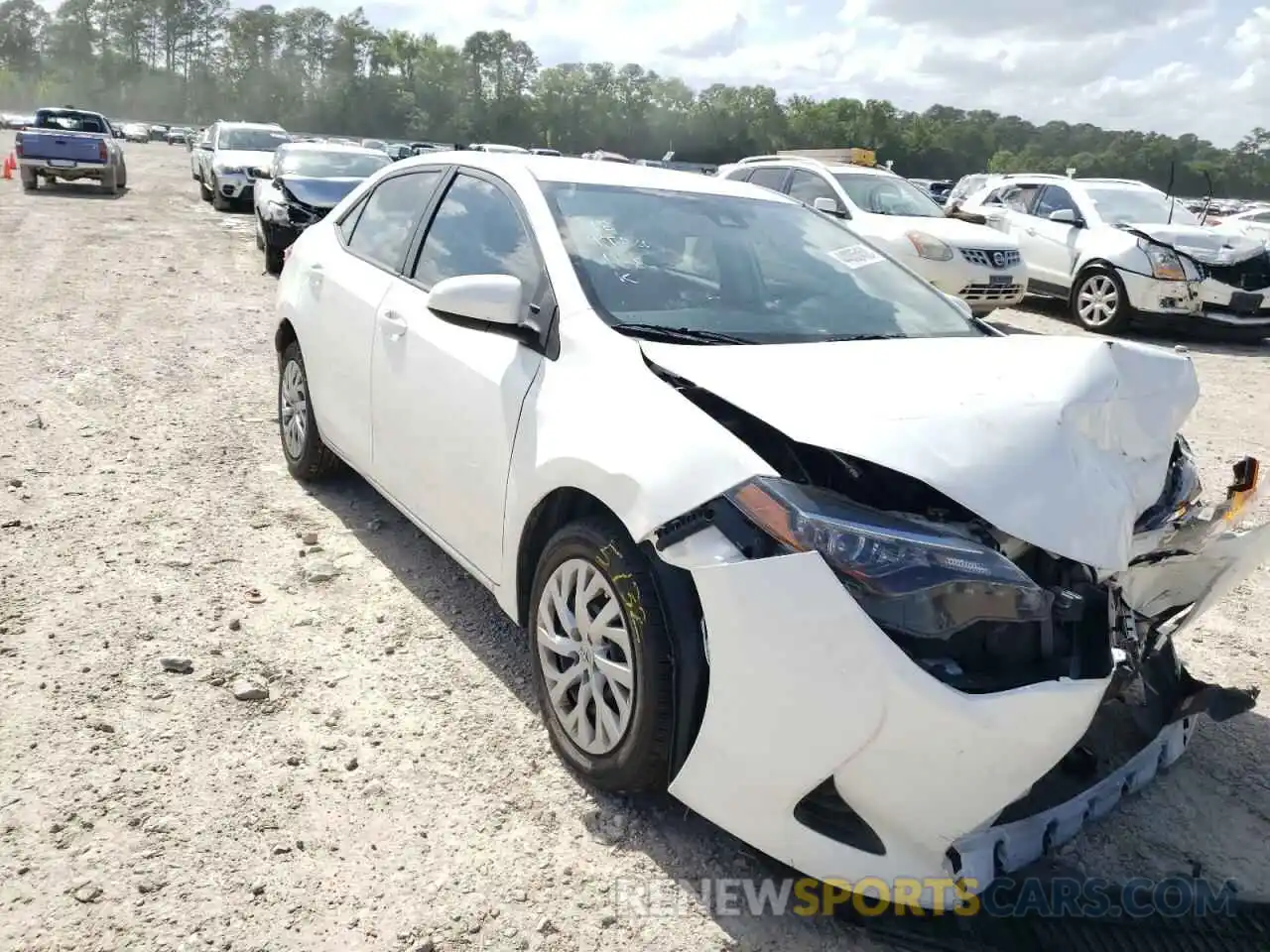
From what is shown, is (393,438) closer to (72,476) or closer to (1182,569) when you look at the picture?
(72,476)

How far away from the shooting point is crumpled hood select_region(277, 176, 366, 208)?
39.8 feet

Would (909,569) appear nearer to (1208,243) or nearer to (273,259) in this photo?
(1208,243)

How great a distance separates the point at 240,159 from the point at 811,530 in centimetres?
1935

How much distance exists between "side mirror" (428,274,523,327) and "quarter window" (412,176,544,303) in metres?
0.10

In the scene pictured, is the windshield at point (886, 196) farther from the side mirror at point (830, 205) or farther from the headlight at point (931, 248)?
the headlight at point (931, 248)

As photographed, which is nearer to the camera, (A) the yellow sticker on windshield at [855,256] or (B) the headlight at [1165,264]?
(A) the yellow sticker on windshield at [855,256]

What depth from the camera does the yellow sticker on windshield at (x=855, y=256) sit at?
371 cm

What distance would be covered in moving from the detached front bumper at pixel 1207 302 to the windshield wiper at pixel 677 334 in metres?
9.37

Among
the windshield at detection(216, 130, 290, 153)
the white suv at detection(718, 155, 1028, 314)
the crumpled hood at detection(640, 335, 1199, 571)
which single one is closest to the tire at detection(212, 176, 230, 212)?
the windshield at detection(216, 130, 290, 153)

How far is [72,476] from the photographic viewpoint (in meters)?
5.03

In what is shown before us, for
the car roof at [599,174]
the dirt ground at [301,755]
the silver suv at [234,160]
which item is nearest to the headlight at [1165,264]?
the dirt ground at [301,755]

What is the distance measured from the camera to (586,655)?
9.01ft

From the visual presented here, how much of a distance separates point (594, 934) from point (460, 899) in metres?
0.34

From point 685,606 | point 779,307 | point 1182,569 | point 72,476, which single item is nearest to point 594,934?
point 685,606
